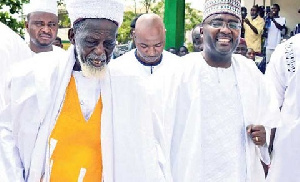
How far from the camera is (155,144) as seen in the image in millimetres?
3699

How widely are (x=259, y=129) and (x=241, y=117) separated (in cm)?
17

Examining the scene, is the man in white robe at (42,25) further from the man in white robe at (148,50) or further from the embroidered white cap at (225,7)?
the embroidered white cap at (225,7)

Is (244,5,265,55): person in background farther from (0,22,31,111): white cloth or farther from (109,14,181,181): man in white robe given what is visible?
(109,14,181,181): man in white robe

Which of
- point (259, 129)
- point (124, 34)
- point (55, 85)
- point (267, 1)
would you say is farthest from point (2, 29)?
point (124, 34)

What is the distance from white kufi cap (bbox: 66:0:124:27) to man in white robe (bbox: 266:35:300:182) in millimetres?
2384

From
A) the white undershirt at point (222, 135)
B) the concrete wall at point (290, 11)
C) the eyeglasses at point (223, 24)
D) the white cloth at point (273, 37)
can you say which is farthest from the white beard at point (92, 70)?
the concrete wall at point (290, 11)

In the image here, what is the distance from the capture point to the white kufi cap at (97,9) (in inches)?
141

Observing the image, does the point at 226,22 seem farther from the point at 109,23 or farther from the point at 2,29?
the point at 2,29

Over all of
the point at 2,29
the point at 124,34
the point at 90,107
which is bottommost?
the point at 124,34

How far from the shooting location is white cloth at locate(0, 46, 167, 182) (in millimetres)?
3461

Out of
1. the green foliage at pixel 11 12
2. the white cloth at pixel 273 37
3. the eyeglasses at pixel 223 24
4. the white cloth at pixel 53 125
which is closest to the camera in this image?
the white cloth at pixel 53 125

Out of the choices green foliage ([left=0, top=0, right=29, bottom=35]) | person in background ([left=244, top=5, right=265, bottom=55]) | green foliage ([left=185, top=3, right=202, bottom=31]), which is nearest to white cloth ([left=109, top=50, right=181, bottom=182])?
green foliage ([left=0, top=0, right=29, bottom=35])

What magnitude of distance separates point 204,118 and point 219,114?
0.12 m

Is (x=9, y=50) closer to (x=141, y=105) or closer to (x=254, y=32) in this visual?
(x=141, y=105)
